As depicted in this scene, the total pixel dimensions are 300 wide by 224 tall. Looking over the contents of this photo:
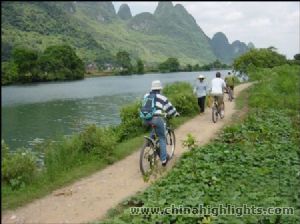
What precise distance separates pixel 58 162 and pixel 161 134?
9.50 feet

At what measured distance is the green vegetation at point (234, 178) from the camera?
668 cm

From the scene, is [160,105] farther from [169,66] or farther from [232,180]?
[169,66]

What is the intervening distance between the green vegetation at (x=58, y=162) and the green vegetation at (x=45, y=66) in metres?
64.9

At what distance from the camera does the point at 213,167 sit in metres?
9.23

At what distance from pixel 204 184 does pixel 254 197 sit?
4.52 ft

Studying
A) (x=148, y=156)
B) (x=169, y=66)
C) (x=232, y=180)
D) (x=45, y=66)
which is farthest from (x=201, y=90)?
(x=169, y=66)

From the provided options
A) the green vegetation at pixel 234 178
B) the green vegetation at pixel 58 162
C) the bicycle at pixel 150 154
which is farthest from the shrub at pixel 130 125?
the bicycle at pixel 150 154

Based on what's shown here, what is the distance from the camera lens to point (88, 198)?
814 centimetres

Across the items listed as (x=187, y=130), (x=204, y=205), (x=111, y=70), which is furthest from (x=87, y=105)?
(x=111, y=70)

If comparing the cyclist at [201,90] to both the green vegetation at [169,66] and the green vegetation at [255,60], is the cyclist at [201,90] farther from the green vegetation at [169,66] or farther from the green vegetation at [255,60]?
the green vegetation at [169,66]

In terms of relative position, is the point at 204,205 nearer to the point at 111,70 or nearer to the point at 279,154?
the point at 279,154

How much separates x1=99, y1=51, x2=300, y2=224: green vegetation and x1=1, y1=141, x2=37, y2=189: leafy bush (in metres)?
2.52

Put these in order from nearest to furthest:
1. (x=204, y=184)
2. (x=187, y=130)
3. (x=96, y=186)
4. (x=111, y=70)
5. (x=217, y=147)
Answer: (x=204, y=184)
(x=96, y=186)
(x=217, y=147)
(x=187, y=130)
(x=111, y=70)

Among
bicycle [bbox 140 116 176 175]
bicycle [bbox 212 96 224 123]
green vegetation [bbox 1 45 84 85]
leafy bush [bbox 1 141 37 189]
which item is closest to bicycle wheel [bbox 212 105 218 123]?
bicycle [bbox 212 96 224 123]
